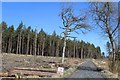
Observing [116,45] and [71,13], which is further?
[71,13]

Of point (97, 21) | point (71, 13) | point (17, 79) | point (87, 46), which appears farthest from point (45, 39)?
point (17, 79)

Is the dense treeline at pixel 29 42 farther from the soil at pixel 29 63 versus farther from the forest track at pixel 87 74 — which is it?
the forest track at pixel 87 74

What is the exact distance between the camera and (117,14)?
27406 millimetres

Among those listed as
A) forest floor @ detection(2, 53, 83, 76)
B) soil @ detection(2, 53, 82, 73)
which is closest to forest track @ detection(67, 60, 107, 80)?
forest floor @ detection(2, 53, 83, 76)

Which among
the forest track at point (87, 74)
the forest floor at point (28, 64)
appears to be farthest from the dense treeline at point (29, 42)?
the forest track at point (87, 74)

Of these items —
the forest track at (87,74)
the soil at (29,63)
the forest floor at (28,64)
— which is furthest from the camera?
the soil at (29,63)

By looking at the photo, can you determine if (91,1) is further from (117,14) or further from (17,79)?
(17,79)

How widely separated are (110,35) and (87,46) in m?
128

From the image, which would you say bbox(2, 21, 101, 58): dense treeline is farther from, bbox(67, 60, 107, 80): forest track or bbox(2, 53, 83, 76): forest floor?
bbox(67, 60, 107, 80): forest track

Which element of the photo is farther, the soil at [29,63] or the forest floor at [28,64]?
the soil at [29,63]

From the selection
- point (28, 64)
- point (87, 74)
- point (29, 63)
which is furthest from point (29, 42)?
point (87, 74)

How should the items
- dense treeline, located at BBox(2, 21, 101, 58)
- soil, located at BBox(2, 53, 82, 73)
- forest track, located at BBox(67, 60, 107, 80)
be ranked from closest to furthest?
1. forest track, located at BBox(67, 60, 107, 80)
2. soil, located at BBox(2, 53, 82, 73)
3. dense treeline, located at BBox(2, 21, 101, 58)

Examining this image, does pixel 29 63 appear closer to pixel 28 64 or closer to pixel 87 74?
pixel 28 64

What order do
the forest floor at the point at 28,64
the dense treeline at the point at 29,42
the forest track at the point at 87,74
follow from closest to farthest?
the forest track at the point at 87,74, the forest floor at the point at 28,64, the dense treeline at the point at 29,42
